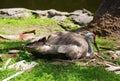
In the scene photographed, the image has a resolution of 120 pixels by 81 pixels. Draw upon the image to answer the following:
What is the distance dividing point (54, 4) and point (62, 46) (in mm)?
13469

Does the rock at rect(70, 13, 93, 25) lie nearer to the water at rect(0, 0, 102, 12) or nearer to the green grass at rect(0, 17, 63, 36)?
the green grass at rect(0, 17, 63, 36)

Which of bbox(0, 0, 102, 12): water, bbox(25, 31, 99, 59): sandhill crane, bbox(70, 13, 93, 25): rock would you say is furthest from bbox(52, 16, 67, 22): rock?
bbox(25, 31, 99, 59): sandhill crane

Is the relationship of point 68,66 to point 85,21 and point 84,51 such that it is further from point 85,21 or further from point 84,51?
point 85,21

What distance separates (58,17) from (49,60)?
6.78 meters

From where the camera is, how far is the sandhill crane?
25.6ft

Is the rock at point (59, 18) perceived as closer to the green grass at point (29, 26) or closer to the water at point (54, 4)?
the green grass at point (29, 26)

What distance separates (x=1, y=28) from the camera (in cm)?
1227

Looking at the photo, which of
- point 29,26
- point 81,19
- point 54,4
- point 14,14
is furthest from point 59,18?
point 54,4

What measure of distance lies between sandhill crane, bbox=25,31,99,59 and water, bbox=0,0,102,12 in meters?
12.0

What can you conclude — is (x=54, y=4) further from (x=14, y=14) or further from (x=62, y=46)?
(x=62, y=46)

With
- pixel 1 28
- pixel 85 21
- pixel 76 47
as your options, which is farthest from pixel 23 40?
pixel 85 21

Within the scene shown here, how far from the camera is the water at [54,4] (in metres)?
20.4

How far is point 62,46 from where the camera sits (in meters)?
7.83

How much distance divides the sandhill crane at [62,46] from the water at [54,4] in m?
12.0
